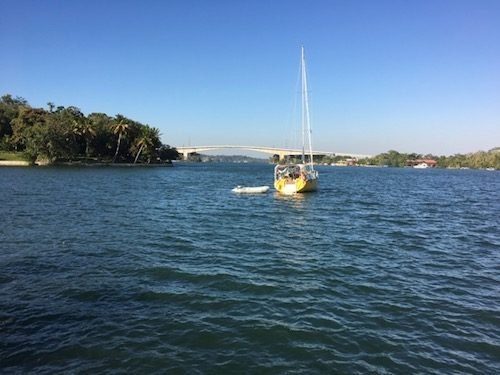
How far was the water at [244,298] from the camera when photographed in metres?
9.83

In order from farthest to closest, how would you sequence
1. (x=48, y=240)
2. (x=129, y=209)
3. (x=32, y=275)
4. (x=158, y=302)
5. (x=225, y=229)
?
(x=129, y=209)
(x=225, y=229)
(x=48, y=240)
(x=32, y=275)
(x=158, y=302)

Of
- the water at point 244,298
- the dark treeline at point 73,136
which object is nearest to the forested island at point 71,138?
the dark treeline at point 73,136

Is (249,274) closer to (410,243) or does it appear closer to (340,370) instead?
(340,370)

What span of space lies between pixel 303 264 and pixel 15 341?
11608mm

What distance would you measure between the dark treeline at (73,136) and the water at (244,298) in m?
95.5

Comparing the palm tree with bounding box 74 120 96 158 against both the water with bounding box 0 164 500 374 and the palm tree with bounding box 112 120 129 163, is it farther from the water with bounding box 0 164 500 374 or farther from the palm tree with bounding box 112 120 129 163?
the water with bounding box 0 164 500 374

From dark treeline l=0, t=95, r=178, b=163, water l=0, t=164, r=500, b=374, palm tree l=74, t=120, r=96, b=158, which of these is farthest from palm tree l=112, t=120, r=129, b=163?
water l=0, t=164, r=500, b=374

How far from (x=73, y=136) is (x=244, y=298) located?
126 m

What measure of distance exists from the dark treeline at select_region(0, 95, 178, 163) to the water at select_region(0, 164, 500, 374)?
3759 inches

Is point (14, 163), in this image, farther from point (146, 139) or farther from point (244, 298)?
point (244, 298)

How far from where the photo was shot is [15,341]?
10227 mm

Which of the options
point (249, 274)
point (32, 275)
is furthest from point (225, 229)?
point (32, 275)

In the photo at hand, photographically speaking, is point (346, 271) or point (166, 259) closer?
point (346, 271)

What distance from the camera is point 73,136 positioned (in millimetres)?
126250
